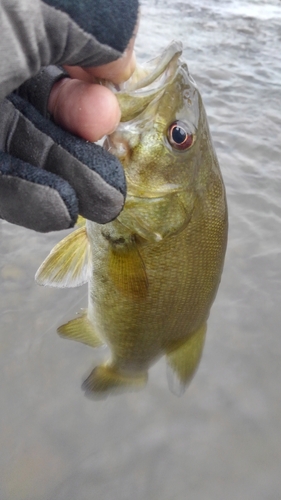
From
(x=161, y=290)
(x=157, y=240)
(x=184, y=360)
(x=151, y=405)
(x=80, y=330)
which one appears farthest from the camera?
(x=151, y=405)

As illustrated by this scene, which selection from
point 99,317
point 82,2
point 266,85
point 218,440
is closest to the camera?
point 82,2

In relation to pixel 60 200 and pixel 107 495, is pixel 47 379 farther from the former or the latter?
pixel 60 200

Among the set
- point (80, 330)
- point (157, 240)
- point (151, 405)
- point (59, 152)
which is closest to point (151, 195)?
point (157, 240)

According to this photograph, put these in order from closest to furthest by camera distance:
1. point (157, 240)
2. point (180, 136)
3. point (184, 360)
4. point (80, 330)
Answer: point (180, 136) → point (157, 240) → point (184, 360) → point (80, 330)

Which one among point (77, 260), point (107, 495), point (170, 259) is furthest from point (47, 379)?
point (170, 259)

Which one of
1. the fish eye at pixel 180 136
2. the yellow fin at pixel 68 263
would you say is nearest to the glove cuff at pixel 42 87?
the fish eye at pixel 180 136

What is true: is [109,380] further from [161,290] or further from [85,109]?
[85,109]
